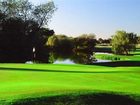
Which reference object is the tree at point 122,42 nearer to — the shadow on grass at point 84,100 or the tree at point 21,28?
the tree at point 21,28

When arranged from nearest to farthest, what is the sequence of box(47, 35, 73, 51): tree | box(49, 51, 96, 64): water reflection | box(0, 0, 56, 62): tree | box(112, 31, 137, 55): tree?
box(49, 51, 96, 64): water reflection, box(0, 0, 56, 62): tree, box(112, 31, 137, 55): tree, box(47, 35, 73, 51): tree

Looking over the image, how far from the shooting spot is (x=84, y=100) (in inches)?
680

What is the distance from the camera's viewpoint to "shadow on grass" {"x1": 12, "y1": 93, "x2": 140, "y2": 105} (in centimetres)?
1630

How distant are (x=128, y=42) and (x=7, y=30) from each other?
3358 cm

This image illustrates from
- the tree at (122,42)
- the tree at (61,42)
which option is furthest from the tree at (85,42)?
the tree at (122,42)

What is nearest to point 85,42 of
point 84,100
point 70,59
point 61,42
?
point 61,42

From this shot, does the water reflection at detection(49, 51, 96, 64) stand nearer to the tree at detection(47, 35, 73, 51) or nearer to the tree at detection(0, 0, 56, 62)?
the tree at detection(0, 0, 56, 62)

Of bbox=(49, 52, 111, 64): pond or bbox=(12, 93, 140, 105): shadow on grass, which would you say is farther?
bbox=(49, 52, 111, 64): pond

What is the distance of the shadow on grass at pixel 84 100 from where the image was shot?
1630 centimetres

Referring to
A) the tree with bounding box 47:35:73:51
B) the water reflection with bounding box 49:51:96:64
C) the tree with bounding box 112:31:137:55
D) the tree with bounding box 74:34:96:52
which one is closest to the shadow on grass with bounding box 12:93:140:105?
the water reflection with bounding box 49:51:96:64

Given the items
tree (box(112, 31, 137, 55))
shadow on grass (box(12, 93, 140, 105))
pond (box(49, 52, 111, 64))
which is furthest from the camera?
tree (box(112, 31, 137, 55))

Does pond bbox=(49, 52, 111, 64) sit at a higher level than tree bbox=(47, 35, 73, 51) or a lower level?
lower

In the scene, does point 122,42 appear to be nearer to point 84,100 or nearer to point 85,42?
point 85,42

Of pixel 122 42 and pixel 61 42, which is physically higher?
pixel 61 42
